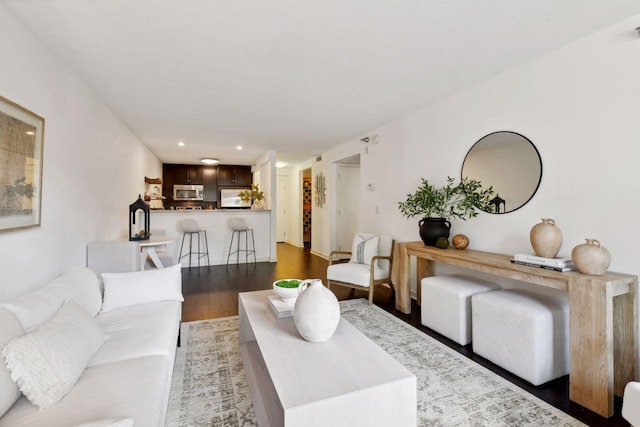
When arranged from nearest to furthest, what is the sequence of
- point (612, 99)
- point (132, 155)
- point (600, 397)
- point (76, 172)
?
point (600, 397) → point (612, 99) → point (76, 172) → point (132, 155)

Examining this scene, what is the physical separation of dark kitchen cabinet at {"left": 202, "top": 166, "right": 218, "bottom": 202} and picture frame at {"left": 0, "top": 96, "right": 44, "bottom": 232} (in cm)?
657

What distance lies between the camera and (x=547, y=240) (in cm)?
217

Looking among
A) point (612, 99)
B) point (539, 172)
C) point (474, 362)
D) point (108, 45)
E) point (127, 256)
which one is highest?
point (108, 45)

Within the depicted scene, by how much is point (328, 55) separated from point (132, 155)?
12.5 ft

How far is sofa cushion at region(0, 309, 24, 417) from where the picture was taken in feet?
3.42

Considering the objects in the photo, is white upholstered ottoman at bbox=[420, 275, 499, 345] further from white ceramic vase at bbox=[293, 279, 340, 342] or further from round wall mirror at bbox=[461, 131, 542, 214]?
white ceramic vase at bbox=[293, 279, 340, 342]

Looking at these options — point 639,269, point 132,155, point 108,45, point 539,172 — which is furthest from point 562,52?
point 132,155

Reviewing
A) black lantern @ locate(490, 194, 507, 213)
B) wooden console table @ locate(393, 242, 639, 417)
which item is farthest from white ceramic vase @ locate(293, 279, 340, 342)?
black lantern @ locate(490, 194, 507, 213)

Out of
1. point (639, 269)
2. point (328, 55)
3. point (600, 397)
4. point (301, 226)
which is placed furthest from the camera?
point (301, 226)

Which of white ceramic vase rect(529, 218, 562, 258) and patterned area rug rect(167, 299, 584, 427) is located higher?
white ceramic vase rect(529, 218, 562, 258)

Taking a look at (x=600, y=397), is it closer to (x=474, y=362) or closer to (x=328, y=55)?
(x=474, y=362)

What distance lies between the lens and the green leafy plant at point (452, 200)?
2.92 meters

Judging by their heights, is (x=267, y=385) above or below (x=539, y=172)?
below

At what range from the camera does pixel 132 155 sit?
15.3 feet
